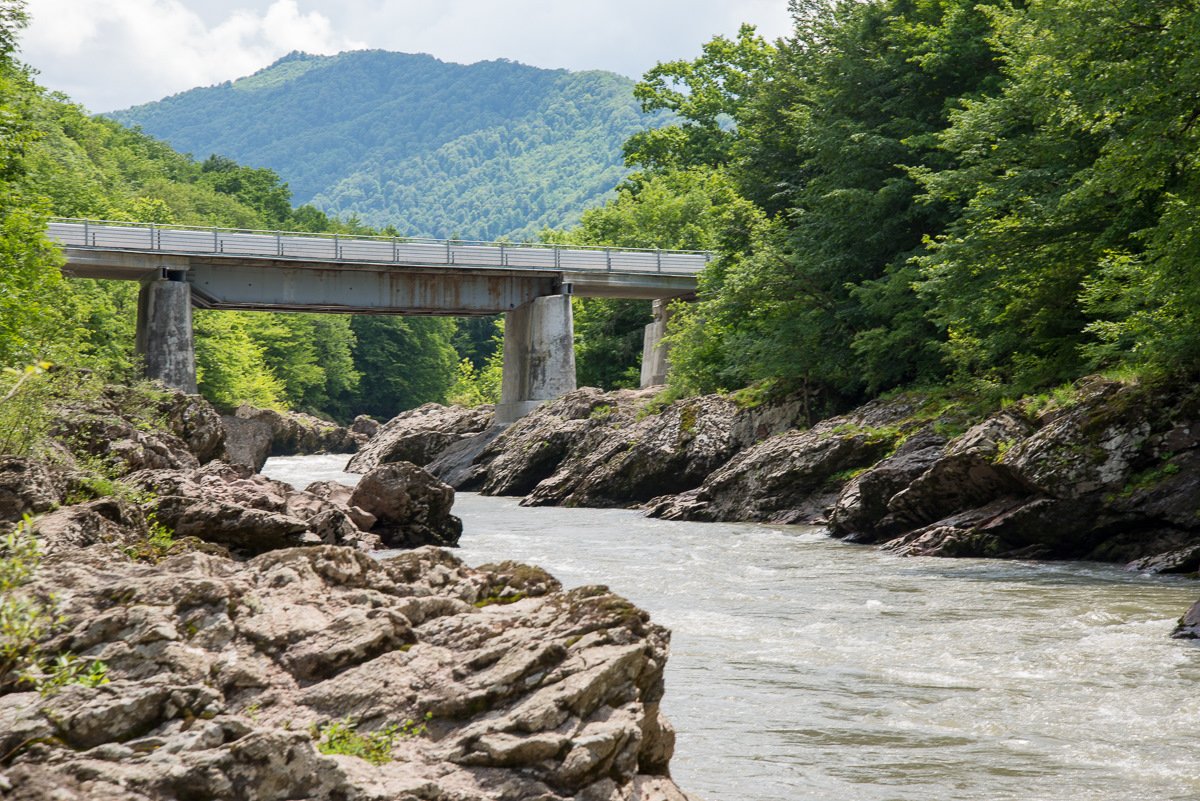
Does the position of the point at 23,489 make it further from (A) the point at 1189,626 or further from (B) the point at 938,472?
(B) the point at 938,472

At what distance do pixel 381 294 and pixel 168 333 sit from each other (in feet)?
28.7

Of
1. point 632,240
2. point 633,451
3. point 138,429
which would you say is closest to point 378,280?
point 633,451

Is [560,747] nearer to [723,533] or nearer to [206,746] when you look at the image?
[206,746]

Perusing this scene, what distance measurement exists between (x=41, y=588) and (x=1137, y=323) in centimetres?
1551

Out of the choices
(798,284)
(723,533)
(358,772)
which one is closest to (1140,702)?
(358,772)

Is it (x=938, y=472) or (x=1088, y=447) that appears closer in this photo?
(x=1088, y=447)

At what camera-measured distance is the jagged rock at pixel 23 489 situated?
8766mm

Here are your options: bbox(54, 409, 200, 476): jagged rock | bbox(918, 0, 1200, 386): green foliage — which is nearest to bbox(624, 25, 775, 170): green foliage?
bbox(918, 0, 1200, 386): green foliage

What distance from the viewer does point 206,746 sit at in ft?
13.3

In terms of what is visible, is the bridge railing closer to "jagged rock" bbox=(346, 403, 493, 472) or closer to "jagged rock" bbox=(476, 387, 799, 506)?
"jagged rock" bbox=(346, 403, 493, 472)

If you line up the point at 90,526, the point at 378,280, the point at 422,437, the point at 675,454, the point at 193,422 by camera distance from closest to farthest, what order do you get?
the point at 90,526 < the point at 193,422 < the point at 675,454 < the point at 378,280 < the point at 422,437

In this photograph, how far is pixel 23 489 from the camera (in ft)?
29.5

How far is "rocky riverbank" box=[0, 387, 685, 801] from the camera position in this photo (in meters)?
3.97

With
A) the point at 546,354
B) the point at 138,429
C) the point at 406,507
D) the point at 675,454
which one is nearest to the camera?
the point at 138,429
